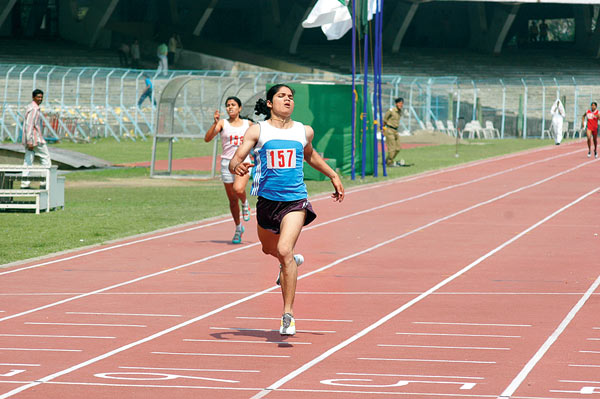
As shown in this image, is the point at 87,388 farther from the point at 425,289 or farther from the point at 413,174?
the point at 413,174

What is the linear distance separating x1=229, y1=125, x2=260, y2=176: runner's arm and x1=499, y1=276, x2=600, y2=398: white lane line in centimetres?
255

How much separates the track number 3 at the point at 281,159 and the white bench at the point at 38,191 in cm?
1141

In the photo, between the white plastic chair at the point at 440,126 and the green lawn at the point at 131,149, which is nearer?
the green lawn at the point at 131,149

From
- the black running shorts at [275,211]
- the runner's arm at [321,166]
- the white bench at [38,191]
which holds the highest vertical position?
the runner's arm at [321,166]

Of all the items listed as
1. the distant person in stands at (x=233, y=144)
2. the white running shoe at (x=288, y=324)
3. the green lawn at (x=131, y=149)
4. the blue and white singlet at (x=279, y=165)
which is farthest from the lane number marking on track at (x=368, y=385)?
the green lawn at (x=131, y=149)

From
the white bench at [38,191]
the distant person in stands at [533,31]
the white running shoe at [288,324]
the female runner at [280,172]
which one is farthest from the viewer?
the distant person in stands at [533,31]

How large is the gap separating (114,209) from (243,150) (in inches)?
460

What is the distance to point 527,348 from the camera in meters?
8.23

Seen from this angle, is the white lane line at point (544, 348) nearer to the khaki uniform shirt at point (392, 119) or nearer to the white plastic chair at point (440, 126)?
the khaki uniform shirt at point (392, 119)

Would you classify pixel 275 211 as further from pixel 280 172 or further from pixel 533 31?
pixel 533 31

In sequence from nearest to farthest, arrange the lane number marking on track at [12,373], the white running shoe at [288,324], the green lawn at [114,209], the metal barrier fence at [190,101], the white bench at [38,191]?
the lane number marking on track at [12,373]
the white running shoe at [288,324]
the green lawn at [114,209]
the white bench at [38,191]
the metal barrier fence at [190,101]

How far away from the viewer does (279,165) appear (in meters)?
8.91

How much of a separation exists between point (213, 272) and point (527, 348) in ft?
16.5

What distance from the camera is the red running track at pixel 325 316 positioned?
283 inches
